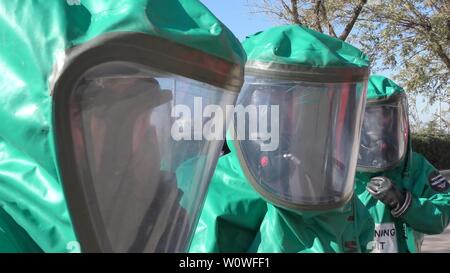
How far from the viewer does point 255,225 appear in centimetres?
255

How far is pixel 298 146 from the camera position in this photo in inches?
95.7

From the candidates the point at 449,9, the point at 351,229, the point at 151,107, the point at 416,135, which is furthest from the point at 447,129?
the point at 151,107

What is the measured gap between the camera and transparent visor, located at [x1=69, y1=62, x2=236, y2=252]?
1.16 m

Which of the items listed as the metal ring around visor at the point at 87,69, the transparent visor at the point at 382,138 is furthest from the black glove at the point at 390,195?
the metal ring around visor at the point at 87,69

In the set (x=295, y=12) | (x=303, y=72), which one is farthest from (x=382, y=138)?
(x=295, y=12)

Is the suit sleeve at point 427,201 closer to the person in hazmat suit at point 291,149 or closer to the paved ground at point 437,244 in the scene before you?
the person in hazmat suit at point 291,149

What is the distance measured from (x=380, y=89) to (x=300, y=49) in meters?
1.52

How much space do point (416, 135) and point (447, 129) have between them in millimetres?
3972

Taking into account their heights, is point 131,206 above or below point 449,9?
above

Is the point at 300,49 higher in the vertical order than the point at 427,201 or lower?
higher

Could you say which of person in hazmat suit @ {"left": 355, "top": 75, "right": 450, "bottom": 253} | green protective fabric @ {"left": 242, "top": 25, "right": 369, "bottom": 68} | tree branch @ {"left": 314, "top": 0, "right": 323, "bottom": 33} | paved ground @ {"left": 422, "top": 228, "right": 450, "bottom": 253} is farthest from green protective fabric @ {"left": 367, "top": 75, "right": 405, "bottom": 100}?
tree branch @ {"left": 314, "top": 0, "right": 323, "bottom": 33}

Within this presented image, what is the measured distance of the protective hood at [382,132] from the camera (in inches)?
147

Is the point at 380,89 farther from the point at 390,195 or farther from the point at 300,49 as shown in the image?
the point at 300,49
